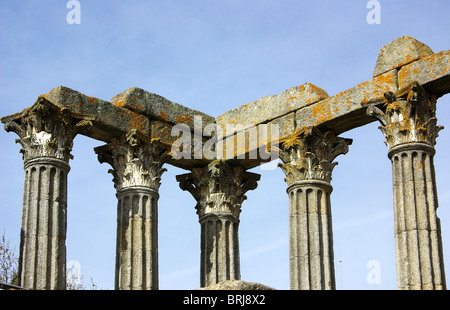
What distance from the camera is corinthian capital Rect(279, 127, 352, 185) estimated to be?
27875 mm

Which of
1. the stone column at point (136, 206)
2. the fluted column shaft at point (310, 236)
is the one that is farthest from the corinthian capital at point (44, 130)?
the fluted column shaft at point (310, 236)

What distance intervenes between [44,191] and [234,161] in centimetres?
659

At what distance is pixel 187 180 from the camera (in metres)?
30.8

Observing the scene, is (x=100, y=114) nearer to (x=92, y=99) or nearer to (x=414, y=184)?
(x=92, y=99)

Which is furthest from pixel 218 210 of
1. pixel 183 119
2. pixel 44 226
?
pixel 44 226

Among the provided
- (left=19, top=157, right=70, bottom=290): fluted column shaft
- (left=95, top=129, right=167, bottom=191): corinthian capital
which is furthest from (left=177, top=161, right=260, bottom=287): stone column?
(left=19, top=157, right=70, bottom=290): fluted column shaft

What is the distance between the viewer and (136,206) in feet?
91.3

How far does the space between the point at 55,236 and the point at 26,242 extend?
70cm

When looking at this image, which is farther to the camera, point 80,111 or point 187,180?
point 187,180

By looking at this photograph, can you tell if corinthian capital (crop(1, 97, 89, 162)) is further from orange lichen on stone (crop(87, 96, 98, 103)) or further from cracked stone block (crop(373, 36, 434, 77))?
cracked stone block (crop(373, 36, 434, 77))

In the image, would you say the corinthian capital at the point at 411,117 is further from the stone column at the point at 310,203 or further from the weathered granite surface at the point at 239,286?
the weathered granite surface at the point at 239,286

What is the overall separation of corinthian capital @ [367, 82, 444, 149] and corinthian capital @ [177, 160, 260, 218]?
5666 millimetres
